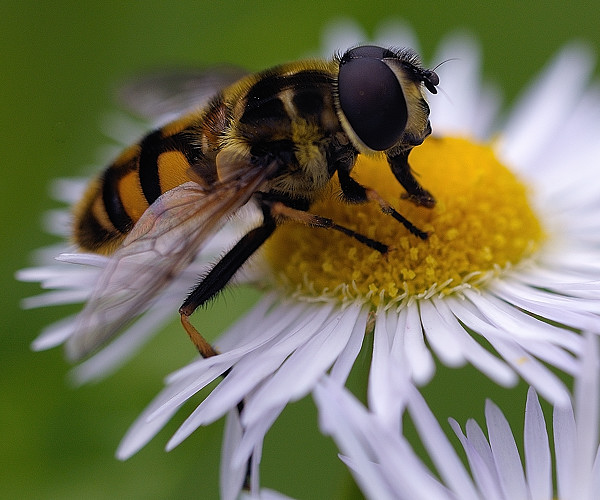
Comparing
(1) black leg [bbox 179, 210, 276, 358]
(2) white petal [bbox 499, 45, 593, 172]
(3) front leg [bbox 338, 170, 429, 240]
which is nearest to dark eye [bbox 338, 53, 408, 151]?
(3) front leg [bbox 338, 170, 429, 240]

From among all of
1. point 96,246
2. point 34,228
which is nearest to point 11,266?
point 34,228

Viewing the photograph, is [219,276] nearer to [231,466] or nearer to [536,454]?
[231,466]

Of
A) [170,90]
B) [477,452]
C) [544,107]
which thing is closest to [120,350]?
[170,90]

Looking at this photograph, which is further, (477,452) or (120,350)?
(120,350)

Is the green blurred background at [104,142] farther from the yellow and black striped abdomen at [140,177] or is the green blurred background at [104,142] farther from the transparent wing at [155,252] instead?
the transparent wing at [155,252]

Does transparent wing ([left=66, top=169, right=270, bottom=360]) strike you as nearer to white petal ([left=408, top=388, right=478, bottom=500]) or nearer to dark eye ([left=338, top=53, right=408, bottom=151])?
dark eye ([left=338, top=53, right=408, bottom=151])

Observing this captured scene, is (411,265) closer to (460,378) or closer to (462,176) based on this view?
(462,176)

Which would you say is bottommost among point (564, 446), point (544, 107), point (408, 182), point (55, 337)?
point (564, 446)
